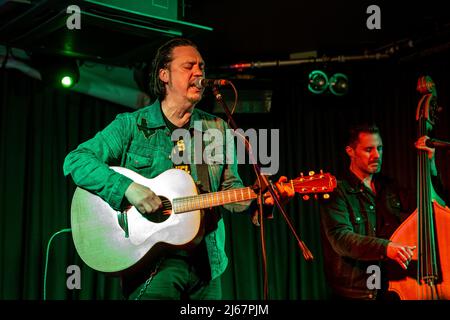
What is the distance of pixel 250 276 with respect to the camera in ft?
21.8

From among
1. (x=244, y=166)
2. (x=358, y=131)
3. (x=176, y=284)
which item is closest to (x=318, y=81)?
(x=358, y=131)

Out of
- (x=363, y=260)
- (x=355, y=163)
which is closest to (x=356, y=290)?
(x=363, y=260)

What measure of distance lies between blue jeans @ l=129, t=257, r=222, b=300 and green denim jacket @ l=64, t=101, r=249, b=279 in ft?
0.32

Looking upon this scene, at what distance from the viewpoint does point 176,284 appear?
3393 millimetres

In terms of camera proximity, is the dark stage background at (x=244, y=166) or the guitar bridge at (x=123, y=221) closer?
the guitar bridge at (x=123, y=221)

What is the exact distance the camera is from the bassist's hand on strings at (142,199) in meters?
3.40


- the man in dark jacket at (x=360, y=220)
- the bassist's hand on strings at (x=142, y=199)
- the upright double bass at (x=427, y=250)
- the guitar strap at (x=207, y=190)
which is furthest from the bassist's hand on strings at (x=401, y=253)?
the bassist's hand on strings at (x=142, y=199)

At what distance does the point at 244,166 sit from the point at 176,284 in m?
3.39

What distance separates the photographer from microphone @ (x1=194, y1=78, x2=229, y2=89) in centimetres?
322

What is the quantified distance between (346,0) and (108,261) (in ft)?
10.1

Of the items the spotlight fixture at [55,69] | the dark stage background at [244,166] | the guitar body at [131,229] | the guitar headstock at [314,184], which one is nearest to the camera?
the guitar headstock at [314,184]

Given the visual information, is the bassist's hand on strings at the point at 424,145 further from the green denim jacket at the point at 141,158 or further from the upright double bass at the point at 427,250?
the green denim jacket at the point at 141,158

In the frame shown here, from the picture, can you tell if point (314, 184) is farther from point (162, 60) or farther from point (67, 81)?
point (67, 81)
